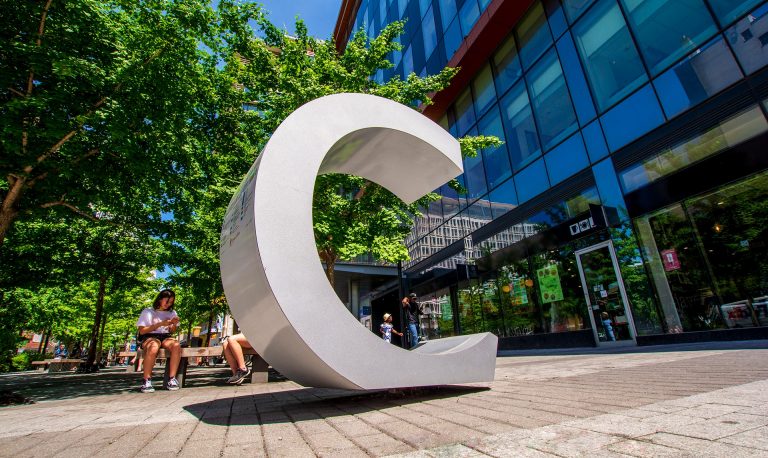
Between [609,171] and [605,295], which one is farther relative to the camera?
[605,295]

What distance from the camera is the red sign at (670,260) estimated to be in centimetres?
888

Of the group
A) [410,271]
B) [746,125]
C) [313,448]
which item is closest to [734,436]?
[313,448]

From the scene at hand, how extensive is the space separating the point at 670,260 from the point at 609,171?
2.72 meters

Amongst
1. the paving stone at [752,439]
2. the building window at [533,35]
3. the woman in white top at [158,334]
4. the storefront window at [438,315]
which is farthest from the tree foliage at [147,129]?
the storefront window at [438,315]

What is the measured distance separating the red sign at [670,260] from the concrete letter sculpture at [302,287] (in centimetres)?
734

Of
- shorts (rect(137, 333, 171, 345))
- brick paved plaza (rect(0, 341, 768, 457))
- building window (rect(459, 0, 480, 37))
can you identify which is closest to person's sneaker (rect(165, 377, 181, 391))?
shorts (rect(137, 333, 171, 345))

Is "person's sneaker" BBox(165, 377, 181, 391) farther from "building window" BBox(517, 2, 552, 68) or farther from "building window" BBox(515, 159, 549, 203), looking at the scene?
"building window" BBox(517, 2, 552, 68)

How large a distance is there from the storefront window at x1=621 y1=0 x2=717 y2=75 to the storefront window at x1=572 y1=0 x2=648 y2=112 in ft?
0.91

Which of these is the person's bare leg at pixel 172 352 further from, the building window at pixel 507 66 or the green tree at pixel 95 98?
the building window at pixel 507 66

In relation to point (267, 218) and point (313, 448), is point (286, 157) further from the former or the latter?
point (313, 448)

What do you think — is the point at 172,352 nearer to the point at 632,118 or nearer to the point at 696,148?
the point at 696,148

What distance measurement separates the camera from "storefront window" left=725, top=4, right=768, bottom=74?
7.45m

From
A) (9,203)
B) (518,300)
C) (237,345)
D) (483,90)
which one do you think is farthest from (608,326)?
(9,203)

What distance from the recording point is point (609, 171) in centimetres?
1018
